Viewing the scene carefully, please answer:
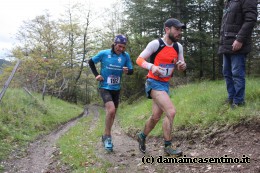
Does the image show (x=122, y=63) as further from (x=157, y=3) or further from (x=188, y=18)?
(x=188, y=18)

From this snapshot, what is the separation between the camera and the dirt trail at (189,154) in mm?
4595

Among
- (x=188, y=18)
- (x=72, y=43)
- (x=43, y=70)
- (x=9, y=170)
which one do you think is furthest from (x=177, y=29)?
(x=72, y=43)

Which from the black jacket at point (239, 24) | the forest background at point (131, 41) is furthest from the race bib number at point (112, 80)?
the forest background at point (131, 41)

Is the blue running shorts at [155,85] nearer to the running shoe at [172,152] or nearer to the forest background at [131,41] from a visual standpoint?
the running shoe at [172,152]

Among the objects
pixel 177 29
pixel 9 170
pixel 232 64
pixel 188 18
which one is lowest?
pixel 9 170

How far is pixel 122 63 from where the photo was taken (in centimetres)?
698

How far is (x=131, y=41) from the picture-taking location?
2381 cm

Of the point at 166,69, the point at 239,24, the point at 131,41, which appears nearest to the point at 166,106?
the point at 166,69

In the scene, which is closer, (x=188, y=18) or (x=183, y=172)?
(x=183, y=172)

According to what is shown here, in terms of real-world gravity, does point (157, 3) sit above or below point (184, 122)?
above

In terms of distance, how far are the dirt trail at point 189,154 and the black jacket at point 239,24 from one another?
1878mm

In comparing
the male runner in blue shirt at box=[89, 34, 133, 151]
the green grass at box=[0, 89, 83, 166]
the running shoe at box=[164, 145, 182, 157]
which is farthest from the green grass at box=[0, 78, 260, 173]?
the running shoe at box=[164, 145, 182, 157]

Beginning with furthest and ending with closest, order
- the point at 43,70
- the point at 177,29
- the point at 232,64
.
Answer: the point at 43,70
the point at 232,64
the point at 177,29

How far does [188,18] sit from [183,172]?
61.2 ft
